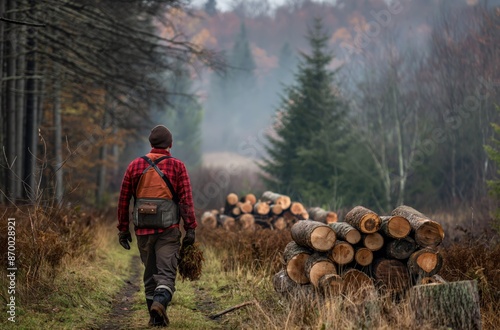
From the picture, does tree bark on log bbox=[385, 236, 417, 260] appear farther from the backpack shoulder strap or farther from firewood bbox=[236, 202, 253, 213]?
firewood bbox=[236, 202, 253, 213]

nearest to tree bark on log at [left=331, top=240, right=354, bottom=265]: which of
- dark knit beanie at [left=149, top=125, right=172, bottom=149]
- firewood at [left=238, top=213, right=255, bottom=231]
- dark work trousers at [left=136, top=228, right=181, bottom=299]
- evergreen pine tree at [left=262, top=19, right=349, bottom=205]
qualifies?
dark work trousers at [left=136, top=228, right=181, bottom=299]

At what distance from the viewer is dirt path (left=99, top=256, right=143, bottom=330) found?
6.65 m

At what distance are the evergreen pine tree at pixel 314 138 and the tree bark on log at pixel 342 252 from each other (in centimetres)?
1821

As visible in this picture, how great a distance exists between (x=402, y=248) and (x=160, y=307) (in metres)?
2.78

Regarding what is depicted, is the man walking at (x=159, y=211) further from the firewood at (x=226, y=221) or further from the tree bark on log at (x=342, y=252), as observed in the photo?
the firewood at (x=226, y=221)

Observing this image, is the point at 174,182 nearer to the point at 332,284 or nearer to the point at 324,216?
the point at 332,284

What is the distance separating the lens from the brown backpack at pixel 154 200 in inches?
251

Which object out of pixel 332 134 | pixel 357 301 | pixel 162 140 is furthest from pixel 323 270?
pixel 332 134

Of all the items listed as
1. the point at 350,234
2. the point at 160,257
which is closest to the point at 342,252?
the point at 350,234

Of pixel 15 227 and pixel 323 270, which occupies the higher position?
pixel 15 227

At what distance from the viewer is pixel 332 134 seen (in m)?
26.0

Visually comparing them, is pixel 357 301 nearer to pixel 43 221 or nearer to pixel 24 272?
pixel 24 272

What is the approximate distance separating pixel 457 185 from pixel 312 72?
7996mm

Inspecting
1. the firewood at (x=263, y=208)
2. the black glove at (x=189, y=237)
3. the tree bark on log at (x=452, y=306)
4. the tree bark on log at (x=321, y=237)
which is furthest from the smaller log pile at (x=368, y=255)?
the firewood at (x=263, y=208)
